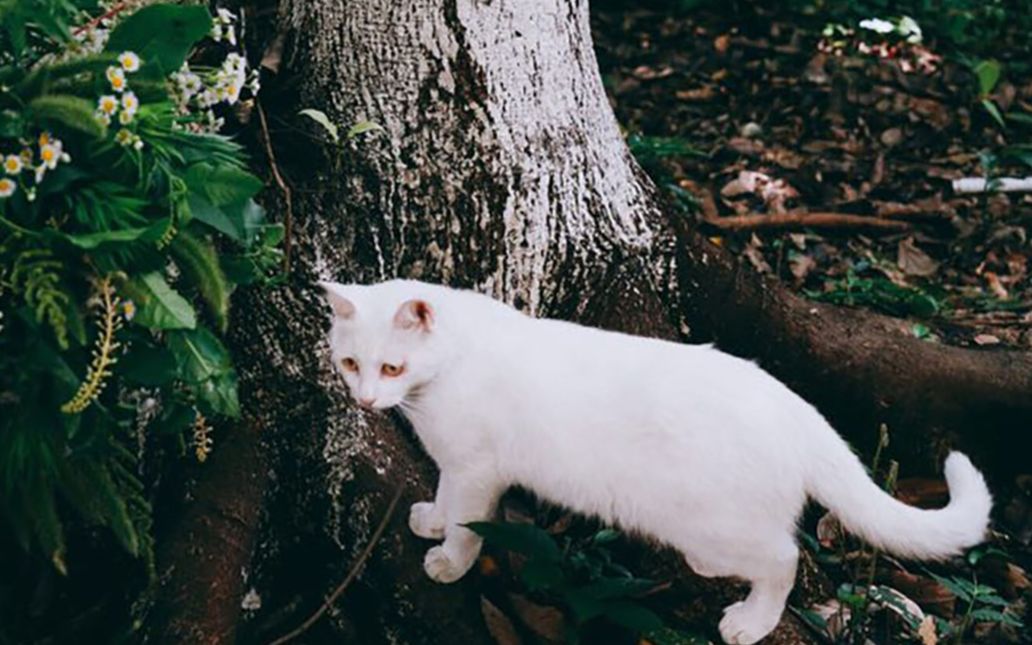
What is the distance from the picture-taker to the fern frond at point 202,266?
8.43 ft

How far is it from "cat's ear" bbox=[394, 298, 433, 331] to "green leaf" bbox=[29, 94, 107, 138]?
86cm

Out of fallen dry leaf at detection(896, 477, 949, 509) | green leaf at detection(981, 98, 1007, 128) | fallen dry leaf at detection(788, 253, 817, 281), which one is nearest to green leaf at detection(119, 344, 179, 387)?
fallen dry leaf at detection(896, 477, 949, 509)

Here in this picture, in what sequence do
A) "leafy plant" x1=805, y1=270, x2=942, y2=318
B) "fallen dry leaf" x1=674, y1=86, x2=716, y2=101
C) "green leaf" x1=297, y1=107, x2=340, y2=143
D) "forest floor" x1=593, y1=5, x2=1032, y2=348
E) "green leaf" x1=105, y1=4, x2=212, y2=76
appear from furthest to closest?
1. "fallen dry leaf" x1=674, y1=86, x2=716, y2=101
2. "forest floor" x1=593, y1=5, x2=1032, y2=348
3. "leafy plant" x1=805, y1=270, x2=942, y2=318
4. "green leaf" x1=297, y1=107, x2=340, y2=143
5. "green leaf" x1=105, y1=4, x2=212, y2=76

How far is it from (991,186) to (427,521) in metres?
3.70

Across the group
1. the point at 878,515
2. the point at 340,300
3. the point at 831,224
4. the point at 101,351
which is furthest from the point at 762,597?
the point at 831,224

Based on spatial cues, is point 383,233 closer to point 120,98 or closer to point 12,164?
point 120,98

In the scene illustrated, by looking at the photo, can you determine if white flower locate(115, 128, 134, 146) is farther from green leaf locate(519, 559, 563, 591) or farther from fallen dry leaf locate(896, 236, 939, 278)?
fallen dry leaf locate(896, 236, 939, 278)

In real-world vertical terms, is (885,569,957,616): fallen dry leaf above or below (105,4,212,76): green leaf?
below

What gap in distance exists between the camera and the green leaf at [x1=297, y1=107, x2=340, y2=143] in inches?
128

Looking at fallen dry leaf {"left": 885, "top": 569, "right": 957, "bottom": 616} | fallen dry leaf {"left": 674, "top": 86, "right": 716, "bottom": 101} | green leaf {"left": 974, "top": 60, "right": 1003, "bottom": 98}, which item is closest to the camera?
fallen dry leaf {"left": 885, "top": 569, "right": 957, "bottom": 616}

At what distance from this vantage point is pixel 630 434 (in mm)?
2893

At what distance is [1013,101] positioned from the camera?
22.2 feet

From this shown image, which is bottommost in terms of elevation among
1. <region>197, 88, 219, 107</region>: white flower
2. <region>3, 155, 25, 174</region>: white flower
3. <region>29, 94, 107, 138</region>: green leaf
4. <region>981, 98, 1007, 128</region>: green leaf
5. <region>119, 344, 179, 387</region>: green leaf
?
<region>981, 98, 1007, 128</region>: green leaf

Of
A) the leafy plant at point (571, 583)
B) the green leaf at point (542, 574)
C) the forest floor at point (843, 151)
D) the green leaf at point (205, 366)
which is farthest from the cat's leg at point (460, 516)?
the forest floor at point (843, 151)
